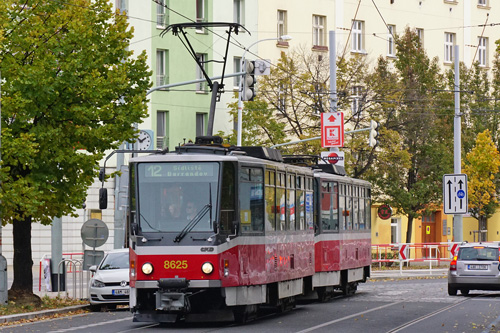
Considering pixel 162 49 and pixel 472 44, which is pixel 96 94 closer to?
pixel 162 49

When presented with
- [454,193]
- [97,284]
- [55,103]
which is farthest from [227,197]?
[454,193]

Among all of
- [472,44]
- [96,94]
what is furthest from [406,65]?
[96,94]

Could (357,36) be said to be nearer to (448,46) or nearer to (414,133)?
(448,46)

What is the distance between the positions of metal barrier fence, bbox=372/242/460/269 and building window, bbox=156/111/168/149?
11951 millimetres

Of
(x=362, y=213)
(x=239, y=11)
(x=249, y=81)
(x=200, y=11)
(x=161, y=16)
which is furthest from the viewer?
(x=239, y=11)

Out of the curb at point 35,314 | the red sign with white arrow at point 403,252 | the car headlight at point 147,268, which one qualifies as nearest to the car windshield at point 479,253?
the curb at point 35,314

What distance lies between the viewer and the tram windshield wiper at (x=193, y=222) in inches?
813

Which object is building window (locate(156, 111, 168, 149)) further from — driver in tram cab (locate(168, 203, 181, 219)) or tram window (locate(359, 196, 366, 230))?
driver in tram cab (locate(168, 203, 181, 219))

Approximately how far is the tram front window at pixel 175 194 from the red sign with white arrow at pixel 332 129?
18744mm

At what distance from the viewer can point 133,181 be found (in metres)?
21.4

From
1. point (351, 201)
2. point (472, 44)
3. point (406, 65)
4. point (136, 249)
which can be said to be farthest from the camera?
point (472, 44)

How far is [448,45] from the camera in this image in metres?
76.9

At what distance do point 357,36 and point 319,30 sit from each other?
123 inches

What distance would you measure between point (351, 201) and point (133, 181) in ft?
39.7
